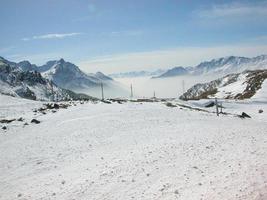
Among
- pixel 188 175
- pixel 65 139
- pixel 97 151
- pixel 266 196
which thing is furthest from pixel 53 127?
pixel 266 196

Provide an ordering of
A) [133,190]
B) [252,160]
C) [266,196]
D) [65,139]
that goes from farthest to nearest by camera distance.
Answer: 1. [65,139]
2. [252,160]
3. [133,190]
4. [266,196]

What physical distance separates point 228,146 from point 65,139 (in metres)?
16.3

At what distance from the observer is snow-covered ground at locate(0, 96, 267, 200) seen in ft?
64.5

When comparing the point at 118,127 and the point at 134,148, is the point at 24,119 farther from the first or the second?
the point at 134,148

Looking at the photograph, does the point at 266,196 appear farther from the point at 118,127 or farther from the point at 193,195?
the point at 118,127

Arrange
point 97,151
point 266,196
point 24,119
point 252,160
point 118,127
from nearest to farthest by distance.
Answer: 1. point 266,196
2. point 252,160
3. point 97,151
4. point 118,127
5. point 24,119

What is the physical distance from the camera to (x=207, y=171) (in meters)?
22.6

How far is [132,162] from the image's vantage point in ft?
81.3

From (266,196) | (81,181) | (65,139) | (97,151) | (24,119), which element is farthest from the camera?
(24,119)

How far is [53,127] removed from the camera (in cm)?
4128

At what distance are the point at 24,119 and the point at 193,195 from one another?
117 feet

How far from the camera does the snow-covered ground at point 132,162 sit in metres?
19.7

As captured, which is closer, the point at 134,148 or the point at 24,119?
the point at 134,148

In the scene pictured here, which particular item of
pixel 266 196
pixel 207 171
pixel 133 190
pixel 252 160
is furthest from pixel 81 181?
pixel 252 160
